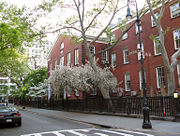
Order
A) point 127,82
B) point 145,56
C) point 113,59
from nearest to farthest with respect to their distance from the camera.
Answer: point 145,56 < point 127,82 < point 113,59

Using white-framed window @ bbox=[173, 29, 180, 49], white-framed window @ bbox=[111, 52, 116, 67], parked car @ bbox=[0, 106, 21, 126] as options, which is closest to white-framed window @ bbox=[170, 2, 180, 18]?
white-framed window @ bbox=[173, 29, 180, 49]

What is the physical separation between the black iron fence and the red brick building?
4.29 meters

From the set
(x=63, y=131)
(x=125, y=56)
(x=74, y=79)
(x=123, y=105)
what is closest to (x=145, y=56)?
(x=125, y=56)

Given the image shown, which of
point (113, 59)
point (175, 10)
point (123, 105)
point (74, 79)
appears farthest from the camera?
point (113, 59)

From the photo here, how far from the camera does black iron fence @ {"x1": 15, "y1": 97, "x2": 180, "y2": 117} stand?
12130mm

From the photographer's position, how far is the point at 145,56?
838 inches

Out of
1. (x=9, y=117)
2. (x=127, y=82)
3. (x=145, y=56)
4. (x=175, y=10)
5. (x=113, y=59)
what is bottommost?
(x=9, y=117)

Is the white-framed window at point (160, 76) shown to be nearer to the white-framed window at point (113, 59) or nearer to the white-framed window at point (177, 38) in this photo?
the white-framed window at point (177, 38)

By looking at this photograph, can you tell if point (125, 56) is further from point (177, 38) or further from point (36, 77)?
point (36, 77)

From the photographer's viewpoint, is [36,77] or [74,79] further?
[36,77]

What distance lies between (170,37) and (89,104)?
10932mm

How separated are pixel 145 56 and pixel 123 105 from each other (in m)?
7.87

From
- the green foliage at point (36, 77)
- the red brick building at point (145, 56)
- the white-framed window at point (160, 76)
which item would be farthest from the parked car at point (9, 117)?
the green foliage at point (36, 77)

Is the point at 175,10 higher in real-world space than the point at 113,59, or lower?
higher
